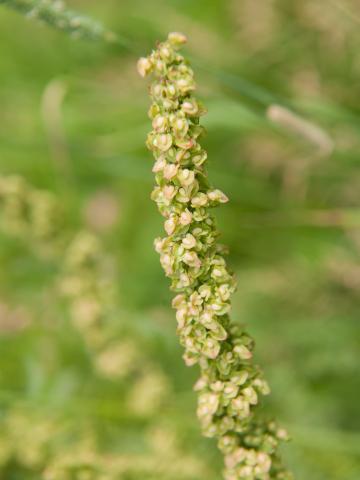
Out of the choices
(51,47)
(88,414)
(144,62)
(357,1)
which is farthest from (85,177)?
(144,62)

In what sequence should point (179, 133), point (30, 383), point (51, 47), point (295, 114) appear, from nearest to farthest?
1. point (179, 133)
2. point (295, 114)
3. point (30, 383)
4. point (51, 47)

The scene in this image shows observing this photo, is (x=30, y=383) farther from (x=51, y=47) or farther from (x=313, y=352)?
(x=51, y=47)

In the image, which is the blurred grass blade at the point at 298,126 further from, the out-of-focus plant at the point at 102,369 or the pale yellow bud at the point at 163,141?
the pale yellow bud at the point at 163,141

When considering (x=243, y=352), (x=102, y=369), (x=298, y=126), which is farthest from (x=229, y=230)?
(x=243, y=352)

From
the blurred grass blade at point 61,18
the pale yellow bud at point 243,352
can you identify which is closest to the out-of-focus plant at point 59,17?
the blurred grass blade at point 61,18

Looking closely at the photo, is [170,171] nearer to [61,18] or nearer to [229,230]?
[61,18]

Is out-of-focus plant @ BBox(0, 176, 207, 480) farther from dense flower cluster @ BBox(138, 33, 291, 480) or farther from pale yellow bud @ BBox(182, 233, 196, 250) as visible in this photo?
pale yellow bud @ BBox(182, 233, 196, 250)
